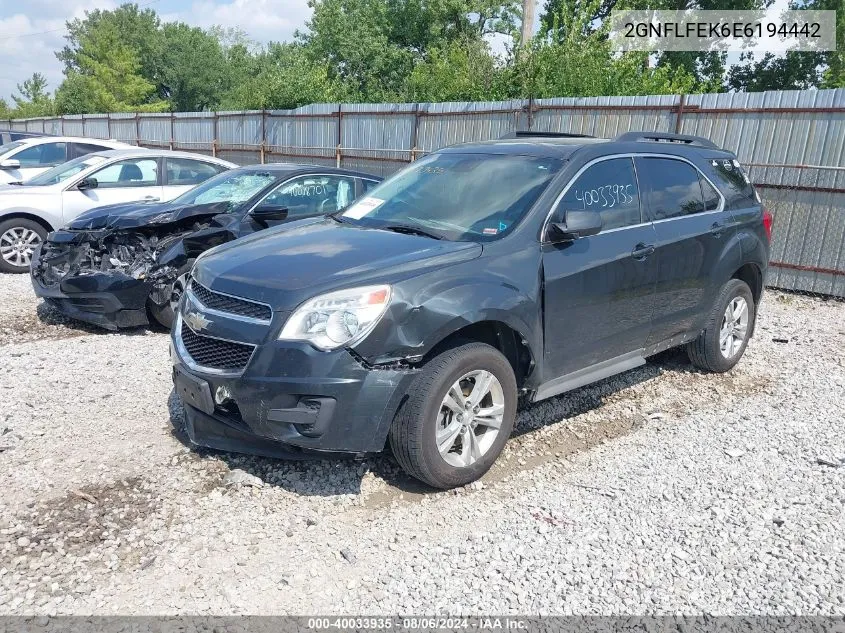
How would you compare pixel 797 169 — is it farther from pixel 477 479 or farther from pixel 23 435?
pixel 23 435

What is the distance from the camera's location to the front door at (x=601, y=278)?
4273mm

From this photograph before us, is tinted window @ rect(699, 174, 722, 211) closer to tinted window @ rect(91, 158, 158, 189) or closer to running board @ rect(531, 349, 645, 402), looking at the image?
running board @ rect(531, 349, 645, 402)

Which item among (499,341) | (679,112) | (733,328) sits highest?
(679,112)

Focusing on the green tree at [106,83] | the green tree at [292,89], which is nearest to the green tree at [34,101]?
the green tree at [106,83]

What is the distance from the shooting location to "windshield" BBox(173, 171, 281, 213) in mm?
7199

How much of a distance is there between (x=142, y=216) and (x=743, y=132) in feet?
25.2

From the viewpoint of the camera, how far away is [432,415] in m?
Answer: 3.68

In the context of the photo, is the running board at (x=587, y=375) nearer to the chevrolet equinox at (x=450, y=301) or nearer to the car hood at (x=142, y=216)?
the chevrolet equinox at (x=450, y=301)

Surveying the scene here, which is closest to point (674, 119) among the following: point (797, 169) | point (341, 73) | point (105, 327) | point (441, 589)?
point (797, 169)

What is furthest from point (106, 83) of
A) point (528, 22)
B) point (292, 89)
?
point (528, 22)

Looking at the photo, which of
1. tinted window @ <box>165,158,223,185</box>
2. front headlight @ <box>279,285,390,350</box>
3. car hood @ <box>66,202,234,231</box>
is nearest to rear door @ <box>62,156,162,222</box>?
tinted window @ <box>165,158,223,185</box>

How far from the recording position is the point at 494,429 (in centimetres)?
406

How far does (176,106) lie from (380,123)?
48016 mm

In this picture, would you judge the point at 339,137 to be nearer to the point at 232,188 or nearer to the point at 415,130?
the point at 415,130
